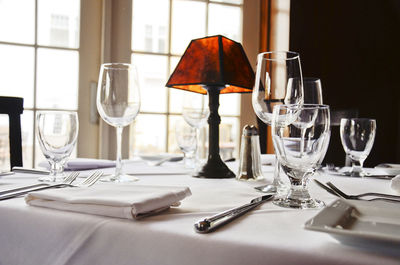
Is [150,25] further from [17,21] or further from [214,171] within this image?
[214,171]

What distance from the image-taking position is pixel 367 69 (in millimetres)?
2646

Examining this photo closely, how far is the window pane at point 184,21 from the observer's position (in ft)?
8.18

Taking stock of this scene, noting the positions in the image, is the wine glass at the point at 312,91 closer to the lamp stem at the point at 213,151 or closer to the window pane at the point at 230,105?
the lamp stem at the point at 213,151

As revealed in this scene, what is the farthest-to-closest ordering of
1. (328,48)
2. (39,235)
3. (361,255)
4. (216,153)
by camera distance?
(328,48) < (216,153) < (39,235) < (361,255)

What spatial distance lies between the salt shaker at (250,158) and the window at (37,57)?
1.72 metres


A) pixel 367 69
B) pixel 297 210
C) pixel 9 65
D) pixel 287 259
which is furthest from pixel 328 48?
pixel 287 259

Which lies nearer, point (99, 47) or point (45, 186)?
point (45, 186)

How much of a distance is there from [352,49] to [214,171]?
2.19m

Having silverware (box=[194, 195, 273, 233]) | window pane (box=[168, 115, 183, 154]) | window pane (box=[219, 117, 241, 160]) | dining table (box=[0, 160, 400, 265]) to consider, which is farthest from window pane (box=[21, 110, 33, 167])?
silverware (box=[194, 195, 273, 233])

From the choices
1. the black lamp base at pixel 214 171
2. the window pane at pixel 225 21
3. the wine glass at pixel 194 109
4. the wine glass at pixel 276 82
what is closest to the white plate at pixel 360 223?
the wine glass at pixel 276 82

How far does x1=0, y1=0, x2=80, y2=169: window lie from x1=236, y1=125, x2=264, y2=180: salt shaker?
1.72m

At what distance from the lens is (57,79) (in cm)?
229

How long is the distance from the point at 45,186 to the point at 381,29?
2787 mm

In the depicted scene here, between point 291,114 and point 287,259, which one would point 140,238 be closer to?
point 287,259
